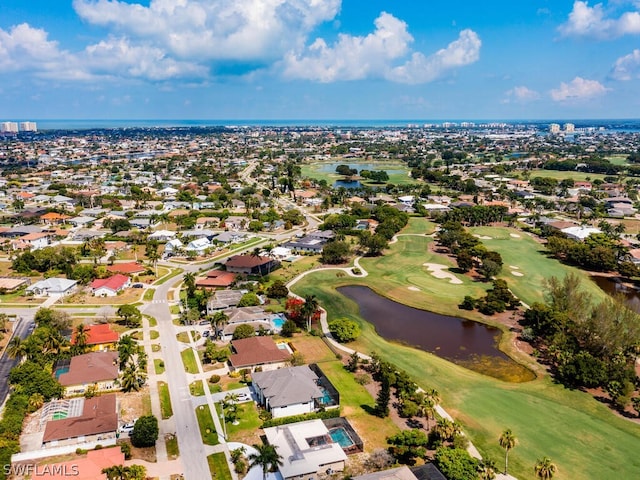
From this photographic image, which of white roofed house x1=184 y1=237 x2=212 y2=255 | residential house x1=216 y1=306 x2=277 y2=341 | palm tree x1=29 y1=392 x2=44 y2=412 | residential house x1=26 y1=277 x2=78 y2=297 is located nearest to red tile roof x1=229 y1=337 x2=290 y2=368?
residential house x1=216 y1=306 x2=277 y2=341

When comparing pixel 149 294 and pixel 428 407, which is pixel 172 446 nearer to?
pixel 428 407

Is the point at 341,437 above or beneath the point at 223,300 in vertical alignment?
beneath

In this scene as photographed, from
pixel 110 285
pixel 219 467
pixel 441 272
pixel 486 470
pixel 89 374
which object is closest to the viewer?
pixel 486 470

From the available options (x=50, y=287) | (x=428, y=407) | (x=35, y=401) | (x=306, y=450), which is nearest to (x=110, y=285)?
(x=50, y=287)

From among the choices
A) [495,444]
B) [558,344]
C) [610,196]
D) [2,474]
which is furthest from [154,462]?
[610,196]

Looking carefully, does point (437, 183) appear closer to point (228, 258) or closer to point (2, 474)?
point (228, 258)

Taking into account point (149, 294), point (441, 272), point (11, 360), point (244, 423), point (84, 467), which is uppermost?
point (84, 467)
